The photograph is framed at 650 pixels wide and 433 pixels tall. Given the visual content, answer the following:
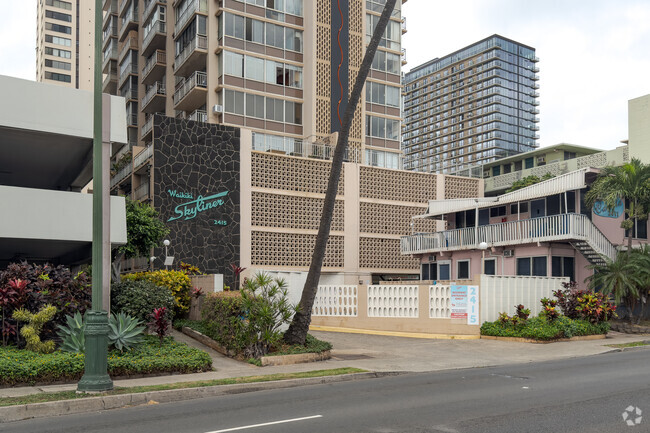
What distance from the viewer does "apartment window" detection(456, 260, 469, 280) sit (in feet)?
118

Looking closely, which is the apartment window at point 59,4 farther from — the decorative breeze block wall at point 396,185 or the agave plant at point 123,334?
the agave plant at point 123,334

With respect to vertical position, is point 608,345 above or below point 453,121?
below

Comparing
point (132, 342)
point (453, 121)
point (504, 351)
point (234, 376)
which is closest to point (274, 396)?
point (234, 376)

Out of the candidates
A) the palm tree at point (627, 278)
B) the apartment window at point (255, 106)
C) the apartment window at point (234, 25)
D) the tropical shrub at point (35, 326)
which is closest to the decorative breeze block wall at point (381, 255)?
the apartment window at point (255, 106)

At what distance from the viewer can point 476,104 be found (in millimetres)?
142750

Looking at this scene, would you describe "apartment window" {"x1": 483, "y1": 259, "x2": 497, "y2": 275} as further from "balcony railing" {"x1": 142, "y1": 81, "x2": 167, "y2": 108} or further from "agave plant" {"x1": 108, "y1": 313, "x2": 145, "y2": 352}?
"balcony railing" {"x1": 142, "y1": 81, "x2": 167, "y2": 108}

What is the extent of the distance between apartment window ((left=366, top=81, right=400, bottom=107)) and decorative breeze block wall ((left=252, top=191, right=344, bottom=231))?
1383 cm

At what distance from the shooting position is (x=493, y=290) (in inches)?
941

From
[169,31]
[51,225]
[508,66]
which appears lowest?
[51,225]

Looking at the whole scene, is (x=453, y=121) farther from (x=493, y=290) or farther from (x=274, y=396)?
(x=274, y=396)

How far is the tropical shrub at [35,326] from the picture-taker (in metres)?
15.6

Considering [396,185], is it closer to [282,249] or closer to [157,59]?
[282,249]

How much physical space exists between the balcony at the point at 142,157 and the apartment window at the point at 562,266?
2374 cm

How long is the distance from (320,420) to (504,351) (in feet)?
38.6
